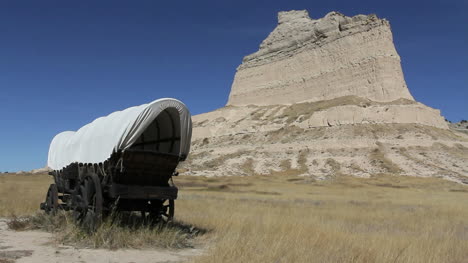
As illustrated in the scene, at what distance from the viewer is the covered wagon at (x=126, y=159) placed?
833 cm

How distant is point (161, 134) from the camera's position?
1006 centimetres

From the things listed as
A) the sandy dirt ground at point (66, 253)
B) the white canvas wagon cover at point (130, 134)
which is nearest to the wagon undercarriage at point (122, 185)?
the white canvas wagon cover at point (130, 134)

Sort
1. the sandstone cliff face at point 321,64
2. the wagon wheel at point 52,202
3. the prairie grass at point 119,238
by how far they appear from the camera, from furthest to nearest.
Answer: the sandstone cliff face at point 321,64 < the wagon wheel at point 52,202 < the prairie grass at point 119,238

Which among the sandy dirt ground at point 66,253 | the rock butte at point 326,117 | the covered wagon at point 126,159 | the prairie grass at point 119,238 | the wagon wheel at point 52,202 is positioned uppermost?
the rock butte at point 326,117

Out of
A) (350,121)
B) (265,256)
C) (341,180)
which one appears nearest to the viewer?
(265,256)

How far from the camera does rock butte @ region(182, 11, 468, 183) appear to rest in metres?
50.2

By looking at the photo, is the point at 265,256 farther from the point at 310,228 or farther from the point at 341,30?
the point at 341,30

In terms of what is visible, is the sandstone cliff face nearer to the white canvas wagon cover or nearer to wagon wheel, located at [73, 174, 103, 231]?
the white canvas wagon cover

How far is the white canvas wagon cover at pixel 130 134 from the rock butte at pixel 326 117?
37.3m

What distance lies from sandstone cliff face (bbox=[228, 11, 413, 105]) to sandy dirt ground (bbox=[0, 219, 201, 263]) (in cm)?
6563

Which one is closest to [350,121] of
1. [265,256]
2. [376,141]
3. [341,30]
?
[376,141]

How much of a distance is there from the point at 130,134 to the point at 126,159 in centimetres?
A: 62

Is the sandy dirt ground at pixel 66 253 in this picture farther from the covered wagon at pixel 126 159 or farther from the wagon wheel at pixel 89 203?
the covered wagon at pixel 126 159

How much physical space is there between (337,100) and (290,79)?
2010 cm
